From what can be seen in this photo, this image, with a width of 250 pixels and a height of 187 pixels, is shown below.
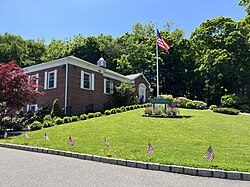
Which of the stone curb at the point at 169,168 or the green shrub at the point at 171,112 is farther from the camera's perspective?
the green shrub at the point at 171,112

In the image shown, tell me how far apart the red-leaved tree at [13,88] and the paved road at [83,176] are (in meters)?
8.59

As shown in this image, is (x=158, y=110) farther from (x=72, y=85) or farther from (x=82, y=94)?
(x=72, y=85)

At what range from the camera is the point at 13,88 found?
14.7m

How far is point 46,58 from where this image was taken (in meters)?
45.0

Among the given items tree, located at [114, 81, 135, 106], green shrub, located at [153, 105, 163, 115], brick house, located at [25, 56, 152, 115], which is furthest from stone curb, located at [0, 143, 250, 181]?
tree, located at [114, 81, 135, 106]

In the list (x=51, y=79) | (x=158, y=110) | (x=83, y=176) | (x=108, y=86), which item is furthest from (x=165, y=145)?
(x=108, y=86)

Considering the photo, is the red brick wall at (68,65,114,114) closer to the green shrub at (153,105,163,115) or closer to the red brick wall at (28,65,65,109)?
the red brick wall at (28,65,65,109)

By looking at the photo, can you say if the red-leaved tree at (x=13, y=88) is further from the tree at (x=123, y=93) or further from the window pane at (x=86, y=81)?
the tree at (x=123, y=93)

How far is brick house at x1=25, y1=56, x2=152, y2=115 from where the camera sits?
19266 millimetres

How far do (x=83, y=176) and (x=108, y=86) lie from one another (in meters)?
19.2

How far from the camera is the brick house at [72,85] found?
63.2ft

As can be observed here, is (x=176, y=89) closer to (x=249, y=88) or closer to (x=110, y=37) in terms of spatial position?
(x=249, y=88)

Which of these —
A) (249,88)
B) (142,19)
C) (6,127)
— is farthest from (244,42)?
(6,127)

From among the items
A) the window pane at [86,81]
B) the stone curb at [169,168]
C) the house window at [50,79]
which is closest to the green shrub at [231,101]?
the window pane at [86,81]
